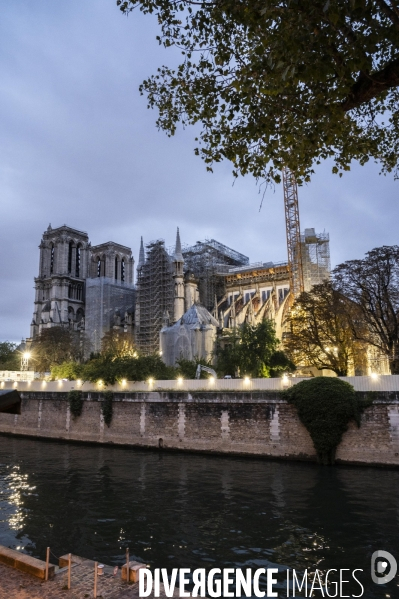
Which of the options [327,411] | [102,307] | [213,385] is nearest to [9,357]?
[102,307]

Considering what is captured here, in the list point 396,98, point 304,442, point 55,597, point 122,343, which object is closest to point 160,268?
point 122,343

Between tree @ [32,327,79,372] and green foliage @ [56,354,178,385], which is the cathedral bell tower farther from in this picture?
green foliage @ [56,354,178,385]

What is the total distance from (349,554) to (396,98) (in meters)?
9.12

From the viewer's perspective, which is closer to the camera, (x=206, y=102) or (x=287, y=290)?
(x=206, y=102)

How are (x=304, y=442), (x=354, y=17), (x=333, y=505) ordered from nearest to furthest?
1. (x=354, y=17)
2. (x=333, y=505)
3. (x=304, y=442)

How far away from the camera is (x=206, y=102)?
8641 mm

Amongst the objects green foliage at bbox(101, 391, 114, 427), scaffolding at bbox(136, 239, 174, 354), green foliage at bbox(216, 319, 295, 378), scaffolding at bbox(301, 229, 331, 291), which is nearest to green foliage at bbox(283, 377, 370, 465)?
green foliage at bbox(101, 391, 114, 427)

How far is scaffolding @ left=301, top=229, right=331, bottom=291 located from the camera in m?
52.4

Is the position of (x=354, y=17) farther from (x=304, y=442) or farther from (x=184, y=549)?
(x=304, y=442)

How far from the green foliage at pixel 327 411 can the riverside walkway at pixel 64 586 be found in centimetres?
1506

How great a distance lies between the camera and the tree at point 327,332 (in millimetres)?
28711

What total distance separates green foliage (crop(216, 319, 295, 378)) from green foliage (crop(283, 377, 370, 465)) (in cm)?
1199

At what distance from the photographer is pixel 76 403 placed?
2875 cm

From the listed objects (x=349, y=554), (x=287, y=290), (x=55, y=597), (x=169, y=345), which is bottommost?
(x=349, y=554)
